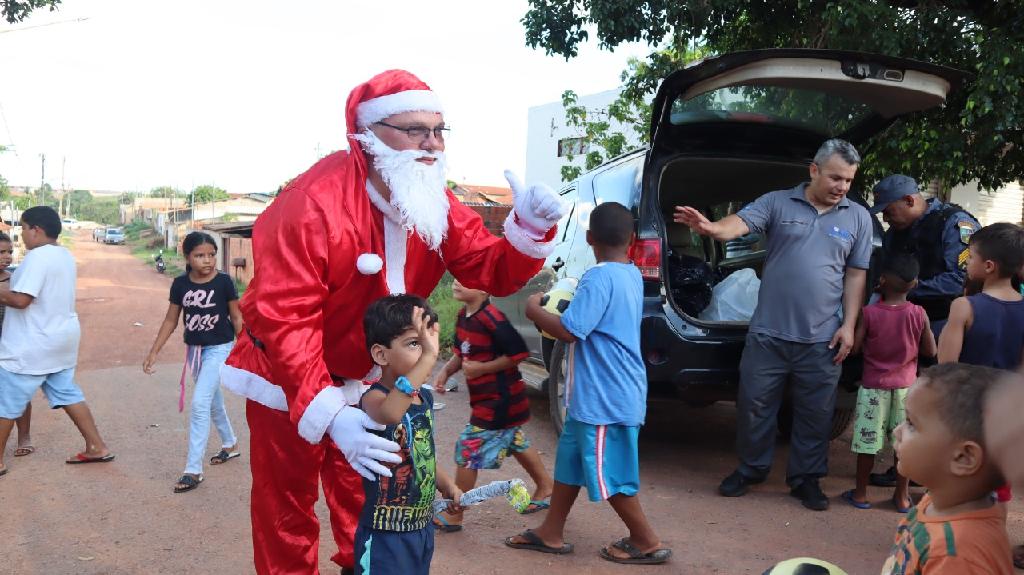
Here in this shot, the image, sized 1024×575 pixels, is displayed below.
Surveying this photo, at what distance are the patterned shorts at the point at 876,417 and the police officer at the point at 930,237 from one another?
1.80ft

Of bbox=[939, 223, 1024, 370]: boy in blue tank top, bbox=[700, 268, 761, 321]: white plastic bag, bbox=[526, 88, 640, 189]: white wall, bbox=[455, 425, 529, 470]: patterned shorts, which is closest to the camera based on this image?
bbox=[939, 223, 1024, 370]: boy in blue tank top

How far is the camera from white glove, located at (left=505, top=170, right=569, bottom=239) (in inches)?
110

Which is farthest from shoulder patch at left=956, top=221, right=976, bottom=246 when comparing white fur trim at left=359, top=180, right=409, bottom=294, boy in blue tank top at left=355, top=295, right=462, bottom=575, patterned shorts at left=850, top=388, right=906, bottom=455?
boy in blue tank top at left=355, top=295, right=462, bottom=575

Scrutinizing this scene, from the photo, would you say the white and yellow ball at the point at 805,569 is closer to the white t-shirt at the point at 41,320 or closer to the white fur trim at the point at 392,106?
the white fur trim at the point at 392,106

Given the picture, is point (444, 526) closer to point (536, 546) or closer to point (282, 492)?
point (536, 546)

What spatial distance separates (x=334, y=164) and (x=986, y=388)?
2.02 meters

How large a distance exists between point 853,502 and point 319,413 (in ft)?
10.8

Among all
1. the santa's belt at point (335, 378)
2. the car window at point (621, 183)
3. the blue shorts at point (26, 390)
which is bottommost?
the blue shorts at point (26, 390)

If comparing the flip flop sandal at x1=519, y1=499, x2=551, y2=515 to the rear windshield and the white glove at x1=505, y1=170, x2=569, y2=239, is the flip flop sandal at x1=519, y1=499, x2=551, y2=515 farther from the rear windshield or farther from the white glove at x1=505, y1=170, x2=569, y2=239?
the rear windshield

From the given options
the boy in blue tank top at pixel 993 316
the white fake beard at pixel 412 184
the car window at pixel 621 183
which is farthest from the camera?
the car window at pixel 621 183

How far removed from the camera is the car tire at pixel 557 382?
17.1ft

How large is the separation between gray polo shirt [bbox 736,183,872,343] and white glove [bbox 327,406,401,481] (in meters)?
2.71

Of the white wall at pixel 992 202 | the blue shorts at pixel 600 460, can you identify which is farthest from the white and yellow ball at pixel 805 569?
the white wall at pixel 992 202

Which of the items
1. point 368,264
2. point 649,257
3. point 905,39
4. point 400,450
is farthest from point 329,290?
point 905,39
